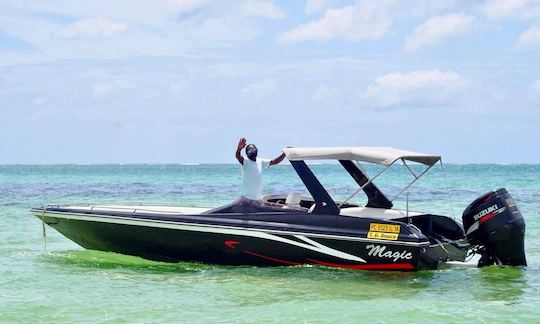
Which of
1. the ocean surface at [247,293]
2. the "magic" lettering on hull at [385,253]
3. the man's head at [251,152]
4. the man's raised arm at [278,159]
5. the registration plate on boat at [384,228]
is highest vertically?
the man's head at [251,152]

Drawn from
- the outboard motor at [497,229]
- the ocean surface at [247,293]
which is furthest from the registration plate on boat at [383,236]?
the outboard motor at [497,229]

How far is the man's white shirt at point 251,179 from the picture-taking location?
1041 cm

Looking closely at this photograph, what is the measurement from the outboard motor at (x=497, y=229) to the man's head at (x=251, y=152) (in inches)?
115

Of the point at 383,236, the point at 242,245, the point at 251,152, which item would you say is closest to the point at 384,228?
the point at 383,236

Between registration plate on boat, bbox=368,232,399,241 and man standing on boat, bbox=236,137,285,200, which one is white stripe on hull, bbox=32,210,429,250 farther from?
man standing on boat, bbox=236,137,285,200

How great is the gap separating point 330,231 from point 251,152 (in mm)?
1542

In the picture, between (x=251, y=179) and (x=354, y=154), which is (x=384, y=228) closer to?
(x=354, y=154)

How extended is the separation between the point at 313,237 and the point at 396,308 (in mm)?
1977

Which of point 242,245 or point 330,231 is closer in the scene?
point 330,231

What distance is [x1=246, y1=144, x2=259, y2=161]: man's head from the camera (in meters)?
10.5

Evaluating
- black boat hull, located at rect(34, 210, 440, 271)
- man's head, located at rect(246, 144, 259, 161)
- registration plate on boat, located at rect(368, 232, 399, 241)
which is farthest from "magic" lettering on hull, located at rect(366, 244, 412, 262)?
man's head, located at rect(246, 144, 259, 161)

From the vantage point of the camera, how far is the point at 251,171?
34.2 feet

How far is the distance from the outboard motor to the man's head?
291cm

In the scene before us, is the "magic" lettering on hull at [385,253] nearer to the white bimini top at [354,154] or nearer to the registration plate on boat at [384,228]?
the registration plate on boat at [384,228]
